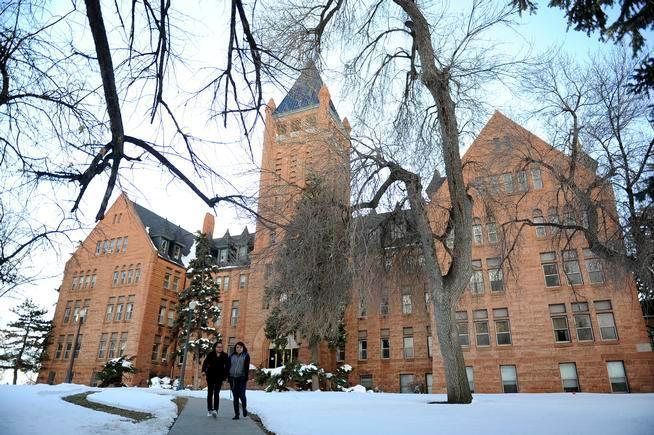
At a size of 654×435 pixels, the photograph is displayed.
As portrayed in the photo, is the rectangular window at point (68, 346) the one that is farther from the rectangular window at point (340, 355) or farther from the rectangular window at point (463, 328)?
the rectangular window at point (463, 328)

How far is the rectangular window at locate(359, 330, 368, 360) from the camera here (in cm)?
3462

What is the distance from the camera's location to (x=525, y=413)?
26.3 feet

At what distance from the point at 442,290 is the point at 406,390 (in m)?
22.9

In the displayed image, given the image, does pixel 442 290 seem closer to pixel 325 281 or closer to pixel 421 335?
pixel 325 281

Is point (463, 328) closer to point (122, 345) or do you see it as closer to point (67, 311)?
point (122, 345)

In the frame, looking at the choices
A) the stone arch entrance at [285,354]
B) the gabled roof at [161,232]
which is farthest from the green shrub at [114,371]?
the gabled roof at [161,232]

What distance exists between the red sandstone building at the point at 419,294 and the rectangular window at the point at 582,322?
0.07 metres

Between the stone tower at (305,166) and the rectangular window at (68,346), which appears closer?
the stone tower at (305,166)

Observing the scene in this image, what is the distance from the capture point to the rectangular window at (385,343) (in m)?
33.8

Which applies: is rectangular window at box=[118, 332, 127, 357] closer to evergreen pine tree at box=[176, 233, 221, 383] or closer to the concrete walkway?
evergreen pine tree at box=[176, 233, 221, 383]

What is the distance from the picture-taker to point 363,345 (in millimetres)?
35125

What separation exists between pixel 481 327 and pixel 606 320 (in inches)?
292

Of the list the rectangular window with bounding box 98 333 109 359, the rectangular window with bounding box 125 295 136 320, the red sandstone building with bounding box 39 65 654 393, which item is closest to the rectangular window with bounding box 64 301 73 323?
the red sandstone building with bounding box 39 65 654 393

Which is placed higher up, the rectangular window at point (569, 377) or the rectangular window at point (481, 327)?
the rectangular window at point (481, 327)
